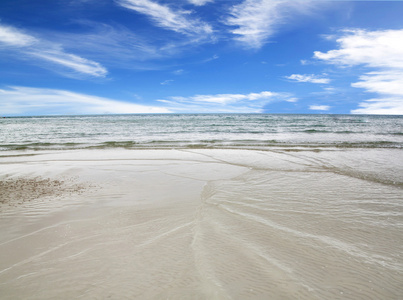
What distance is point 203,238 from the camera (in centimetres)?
363

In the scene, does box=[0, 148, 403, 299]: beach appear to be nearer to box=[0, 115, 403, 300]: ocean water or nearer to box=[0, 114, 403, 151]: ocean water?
box=[0, 115, 403, 300]: ocean water

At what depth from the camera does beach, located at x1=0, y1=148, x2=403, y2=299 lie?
8.45 ft

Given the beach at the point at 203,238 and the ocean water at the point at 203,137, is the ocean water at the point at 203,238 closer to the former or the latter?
the beach at the point at 203,238

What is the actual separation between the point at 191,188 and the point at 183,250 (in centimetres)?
323

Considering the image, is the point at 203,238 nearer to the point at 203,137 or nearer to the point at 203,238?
the point at 203,238

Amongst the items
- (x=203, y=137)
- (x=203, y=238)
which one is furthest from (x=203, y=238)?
(x=203, y=137)

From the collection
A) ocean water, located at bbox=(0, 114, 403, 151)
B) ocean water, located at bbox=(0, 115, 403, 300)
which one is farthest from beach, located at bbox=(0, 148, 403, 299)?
ocean water, located at bbox=(0, 114, 403, 151)

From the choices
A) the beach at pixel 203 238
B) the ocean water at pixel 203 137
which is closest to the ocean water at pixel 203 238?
the beach at pixel 203 238

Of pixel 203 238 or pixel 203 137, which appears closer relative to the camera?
pixel 203 238

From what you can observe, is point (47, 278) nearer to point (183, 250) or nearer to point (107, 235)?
point (107, 235)

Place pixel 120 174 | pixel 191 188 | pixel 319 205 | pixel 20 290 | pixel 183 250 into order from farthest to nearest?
1. pixel 120 174
2. pixel 191 188
3. pixel 319 205
4. pixel 183 250
5. pixel 20 290

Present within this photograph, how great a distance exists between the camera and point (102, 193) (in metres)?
6.14

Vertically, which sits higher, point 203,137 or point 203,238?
point 203,137

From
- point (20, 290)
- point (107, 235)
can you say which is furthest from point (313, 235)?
point (20, 290)
